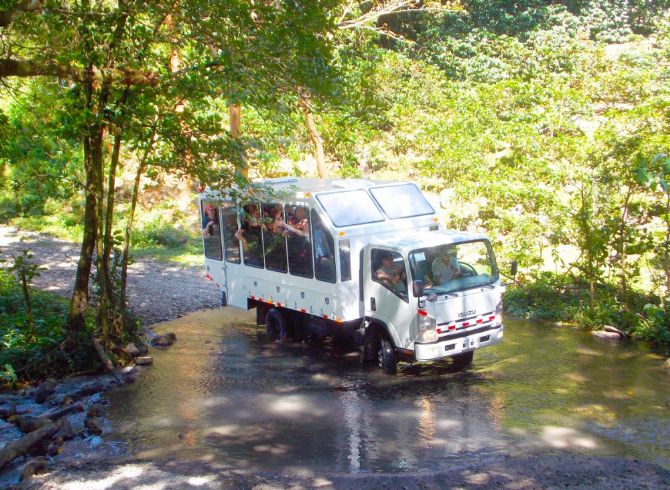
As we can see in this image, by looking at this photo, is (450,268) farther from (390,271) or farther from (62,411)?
(62,411)

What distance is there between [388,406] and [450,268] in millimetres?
2329

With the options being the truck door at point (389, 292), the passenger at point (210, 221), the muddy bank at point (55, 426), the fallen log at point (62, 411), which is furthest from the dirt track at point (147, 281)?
the truck door at point (389, 292)

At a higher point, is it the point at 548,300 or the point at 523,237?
the point at 523,237

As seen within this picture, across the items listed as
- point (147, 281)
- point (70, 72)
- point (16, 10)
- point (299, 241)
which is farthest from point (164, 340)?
point (16, 10)

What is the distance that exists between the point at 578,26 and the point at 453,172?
15318 mm

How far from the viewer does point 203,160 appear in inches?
435

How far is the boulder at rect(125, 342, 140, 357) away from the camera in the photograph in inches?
483

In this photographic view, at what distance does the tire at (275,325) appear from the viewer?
13484 millimetres

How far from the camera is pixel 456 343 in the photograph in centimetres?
1049

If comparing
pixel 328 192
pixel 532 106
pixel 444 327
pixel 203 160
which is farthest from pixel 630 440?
pixel 532 106

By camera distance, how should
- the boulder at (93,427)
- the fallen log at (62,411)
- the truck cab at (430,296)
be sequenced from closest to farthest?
1. the boulder at (93,427)
2. the fallen log at (62,411)
3. the truck cab at (430,296)

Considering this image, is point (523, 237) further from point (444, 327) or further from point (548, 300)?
point (444, 327)

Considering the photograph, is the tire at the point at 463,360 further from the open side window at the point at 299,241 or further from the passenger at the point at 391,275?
the open side window at the point at 299,241

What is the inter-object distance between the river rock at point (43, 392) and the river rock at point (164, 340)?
324 centimetres
